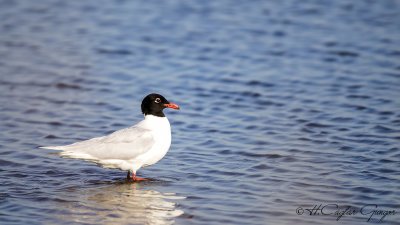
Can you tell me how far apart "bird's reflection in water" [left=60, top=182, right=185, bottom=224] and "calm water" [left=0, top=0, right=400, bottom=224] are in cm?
3

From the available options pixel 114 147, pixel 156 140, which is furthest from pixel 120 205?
pixel 156 140

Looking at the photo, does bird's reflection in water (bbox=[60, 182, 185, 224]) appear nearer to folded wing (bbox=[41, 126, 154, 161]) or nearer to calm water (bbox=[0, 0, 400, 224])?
calm water (bbox=[0, 0, 400, 224])

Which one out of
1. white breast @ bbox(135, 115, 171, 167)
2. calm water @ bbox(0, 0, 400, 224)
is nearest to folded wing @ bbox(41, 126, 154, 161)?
white breast @ bbox(135, 115, 171, 167)

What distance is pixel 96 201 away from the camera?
7312 mm

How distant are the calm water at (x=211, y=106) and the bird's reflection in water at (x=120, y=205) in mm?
26

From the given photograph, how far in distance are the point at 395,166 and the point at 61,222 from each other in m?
4.67

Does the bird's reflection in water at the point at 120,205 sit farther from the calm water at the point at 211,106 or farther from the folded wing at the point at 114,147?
the folded wing at the point at 114,147

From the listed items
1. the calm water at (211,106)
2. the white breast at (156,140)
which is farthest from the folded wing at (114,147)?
the calm water at (211,106)

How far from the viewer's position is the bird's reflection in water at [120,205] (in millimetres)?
6742

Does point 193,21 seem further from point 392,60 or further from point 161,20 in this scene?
point 392,60

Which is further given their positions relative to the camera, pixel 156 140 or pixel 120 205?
pixel 156 140

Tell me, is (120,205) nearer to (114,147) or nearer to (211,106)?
(114,147)

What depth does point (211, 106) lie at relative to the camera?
464 inches

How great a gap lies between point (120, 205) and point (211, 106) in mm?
4888
